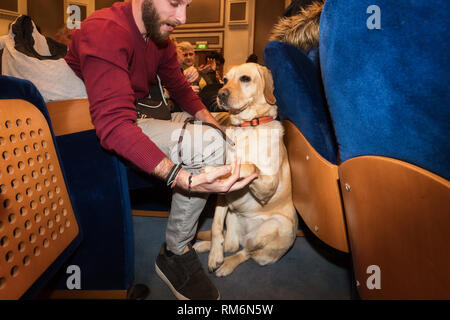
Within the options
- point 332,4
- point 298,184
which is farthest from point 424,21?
point 298,184

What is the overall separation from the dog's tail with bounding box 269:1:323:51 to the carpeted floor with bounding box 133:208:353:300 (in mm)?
1306

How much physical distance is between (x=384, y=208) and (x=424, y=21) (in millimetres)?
441

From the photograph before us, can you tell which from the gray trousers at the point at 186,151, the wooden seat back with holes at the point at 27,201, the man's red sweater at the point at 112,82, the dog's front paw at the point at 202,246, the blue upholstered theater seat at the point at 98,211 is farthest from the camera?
the dog's front paw at the point at 202,246

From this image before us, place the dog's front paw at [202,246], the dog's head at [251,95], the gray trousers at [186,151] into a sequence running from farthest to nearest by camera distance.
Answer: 1. the dog's front paw at [202,246]
2. the dog's head at [251,95]
3. the gray trousers at [186,151]

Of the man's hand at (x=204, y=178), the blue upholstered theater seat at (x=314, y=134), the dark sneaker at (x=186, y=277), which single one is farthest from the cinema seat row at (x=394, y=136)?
the dark sneaker at (x=186, y=277)

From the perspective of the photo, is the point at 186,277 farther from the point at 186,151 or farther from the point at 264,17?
the point at 264,17

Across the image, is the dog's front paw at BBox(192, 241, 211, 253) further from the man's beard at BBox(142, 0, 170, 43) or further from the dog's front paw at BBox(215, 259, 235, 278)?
the man's beard at BBox(142, 0, 170, 43)

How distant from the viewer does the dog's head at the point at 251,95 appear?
1.58 meters

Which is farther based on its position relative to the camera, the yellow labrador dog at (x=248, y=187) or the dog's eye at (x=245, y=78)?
the dog's eye at (x=245, y=78)

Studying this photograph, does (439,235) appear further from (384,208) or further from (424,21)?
(424,21)

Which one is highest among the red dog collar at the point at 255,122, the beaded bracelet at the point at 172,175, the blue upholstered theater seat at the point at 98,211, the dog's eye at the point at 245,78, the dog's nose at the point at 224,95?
the dog's eye at the point at 245,78

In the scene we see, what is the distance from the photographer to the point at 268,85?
5.21 ft

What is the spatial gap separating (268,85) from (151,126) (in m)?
0.82

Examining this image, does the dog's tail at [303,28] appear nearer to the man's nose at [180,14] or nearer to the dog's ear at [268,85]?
the dog's ear at [268,85]
